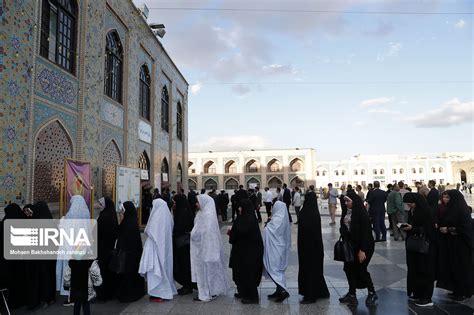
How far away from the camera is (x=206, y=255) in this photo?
427cm

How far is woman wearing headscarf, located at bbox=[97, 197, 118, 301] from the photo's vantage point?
4.32m

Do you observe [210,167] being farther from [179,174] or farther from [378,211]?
[378,211]

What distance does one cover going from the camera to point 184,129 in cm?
2008

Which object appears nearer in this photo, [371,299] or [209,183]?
[371,299]

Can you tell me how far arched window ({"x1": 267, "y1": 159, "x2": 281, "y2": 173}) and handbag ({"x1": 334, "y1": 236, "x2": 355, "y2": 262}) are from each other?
41.6 m

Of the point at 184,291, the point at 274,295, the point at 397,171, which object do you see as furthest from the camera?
the point at 397,171

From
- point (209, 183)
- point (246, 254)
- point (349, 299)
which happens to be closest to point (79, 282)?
point (246, 254)

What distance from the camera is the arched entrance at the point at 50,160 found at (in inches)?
271

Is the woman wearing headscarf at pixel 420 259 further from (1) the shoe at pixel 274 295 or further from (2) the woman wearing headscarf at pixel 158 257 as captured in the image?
(2) the woman wearing headscarf at pixel 158 257

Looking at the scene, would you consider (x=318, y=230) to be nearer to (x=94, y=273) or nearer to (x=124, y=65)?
(x=94, y=273)

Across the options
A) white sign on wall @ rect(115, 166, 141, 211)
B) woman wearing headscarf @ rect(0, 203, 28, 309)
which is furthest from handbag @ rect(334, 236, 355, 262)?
white sign on wall @ rect(115, 166, 141, 211)

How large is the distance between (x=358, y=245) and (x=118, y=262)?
2634mm

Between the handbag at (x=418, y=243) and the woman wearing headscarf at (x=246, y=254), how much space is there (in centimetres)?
165

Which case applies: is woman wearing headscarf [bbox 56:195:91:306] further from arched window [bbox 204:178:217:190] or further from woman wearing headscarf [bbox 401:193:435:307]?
arched window [bbox 204:178:217:190]
